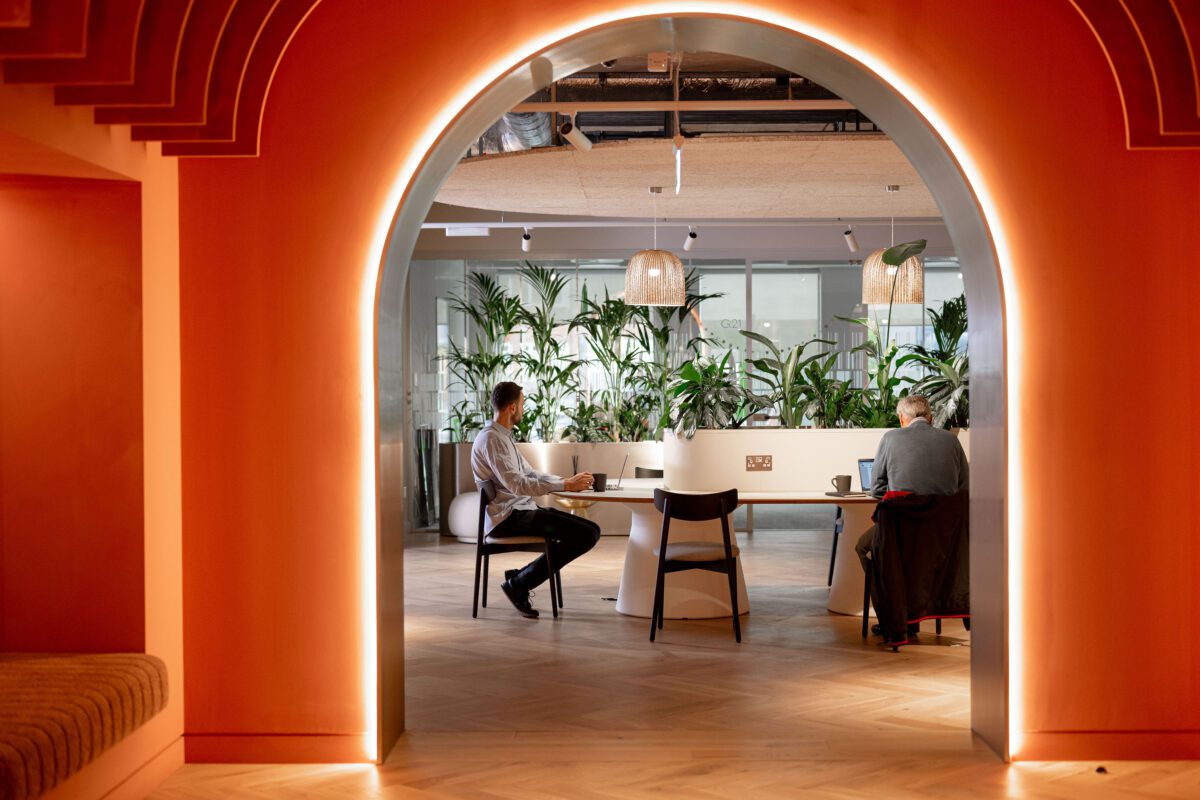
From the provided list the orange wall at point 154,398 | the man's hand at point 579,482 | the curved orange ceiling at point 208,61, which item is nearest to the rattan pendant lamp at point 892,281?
the man's hand at point 579,482

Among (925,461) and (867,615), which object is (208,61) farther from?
(867,615)

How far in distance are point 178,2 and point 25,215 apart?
1.05 m

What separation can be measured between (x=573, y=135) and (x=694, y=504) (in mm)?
2090

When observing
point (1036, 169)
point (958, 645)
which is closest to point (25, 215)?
point (1036, 169)

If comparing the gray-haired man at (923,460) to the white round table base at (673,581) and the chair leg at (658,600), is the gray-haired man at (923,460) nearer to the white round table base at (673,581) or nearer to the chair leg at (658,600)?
the white round table base at (673,581)

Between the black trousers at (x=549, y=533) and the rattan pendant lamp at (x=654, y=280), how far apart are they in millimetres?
1817

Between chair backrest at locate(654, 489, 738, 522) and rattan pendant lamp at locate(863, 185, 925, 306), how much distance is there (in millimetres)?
2386

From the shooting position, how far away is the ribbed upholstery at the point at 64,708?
291 centimetres

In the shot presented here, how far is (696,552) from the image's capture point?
615cm

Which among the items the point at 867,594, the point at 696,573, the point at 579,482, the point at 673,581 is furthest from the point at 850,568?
the point at 579,482

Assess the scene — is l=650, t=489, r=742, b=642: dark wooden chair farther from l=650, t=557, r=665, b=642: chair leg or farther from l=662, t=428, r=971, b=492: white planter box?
l=662, t=428, r=971, b=492: white planter box

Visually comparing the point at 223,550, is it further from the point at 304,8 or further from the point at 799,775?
the point at 799,775

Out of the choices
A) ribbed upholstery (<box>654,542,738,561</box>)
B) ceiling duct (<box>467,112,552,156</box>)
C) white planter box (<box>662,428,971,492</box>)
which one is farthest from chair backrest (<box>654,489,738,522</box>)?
ceiling duct (<box>467,112,552,156</box>)

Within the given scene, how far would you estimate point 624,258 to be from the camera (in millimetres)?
12352
